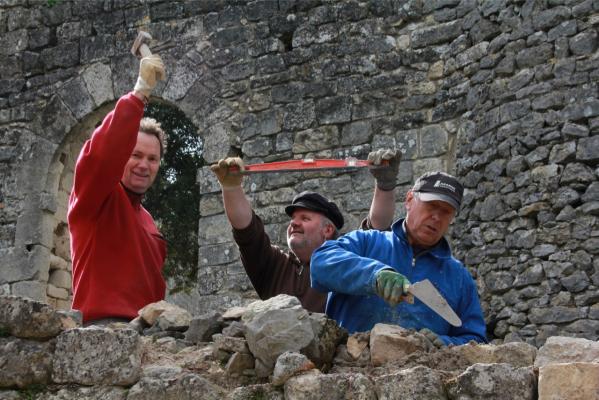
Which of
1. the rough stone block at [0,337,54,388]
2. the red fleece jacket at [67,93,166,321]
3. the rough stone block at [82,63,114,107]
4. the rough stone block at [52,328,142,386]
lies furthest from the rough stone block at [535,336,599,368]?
the rough stone block at [82,63,114,107]

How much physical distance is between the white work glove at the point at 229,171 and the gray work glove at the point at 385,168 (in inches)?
23.7

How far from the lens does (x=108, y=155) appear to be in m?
4.10

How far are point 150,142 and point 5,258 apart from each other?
4407 mm

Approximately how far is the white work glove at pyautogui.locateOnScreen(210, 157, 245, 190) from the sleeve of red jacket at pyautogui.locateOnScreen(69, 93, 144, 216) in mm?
494

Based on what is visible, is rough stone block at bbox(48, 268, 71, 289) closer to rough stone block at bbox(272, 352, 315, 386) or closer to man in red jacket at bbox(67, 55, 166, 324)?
man in red jacket at bbox(67, 55, 166, 324)

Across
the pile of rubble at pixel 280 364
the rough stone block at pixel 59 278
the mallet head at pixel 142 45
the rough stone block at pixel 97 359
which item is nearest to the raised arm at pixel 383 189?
the mallet head at pixel 142 45

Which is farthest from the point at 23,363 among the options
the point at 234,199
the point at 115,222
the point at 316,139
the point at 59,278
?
the point at 59,278

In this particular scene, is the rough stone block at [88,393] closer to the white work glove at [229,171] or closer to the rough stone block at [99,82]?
the white work glove at [229,171]

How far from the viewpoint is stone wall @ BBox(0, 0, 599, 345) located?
683 centimetres

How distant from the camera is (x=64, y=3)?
29.6ft

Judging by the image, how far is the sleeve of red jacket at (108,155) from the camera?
4.11m

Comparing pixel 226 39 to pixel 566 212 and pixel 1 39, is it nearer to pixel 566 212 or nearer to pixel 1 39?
pixel 1 39

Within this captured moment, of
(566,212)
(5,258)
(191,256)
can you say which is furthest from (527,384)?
(191,256)

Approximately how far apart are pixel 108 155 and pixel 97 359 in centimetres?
126
